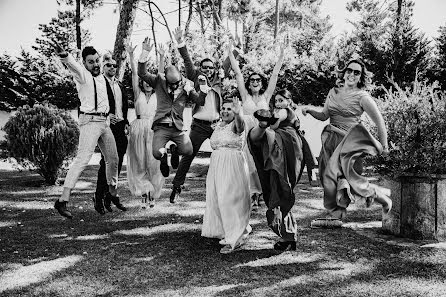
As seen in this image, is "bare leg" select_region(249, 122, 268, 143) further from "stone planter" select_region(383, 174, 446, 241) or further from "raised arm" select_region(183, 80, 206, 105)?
"stone planter" select_region(383, 174, 446, 241)

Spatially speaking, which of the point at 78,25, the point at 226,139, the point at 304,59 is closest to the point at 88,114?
the point at 226,139

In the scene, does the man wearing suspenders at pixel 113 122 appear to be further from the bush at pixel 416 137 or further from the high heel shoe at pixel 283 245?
the bush at pixel 416 137

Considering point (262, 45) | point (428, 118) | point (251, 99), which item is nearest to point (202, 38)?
point (262, 45)

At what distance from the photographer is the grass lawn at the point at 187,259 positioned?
4199 mm

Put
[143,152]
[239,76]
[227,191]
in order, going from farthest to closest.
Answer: [143,152]
[239,76]
[227,191]

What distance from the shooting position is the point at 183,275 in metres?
4.55

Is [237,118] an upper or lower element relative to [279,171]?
upper

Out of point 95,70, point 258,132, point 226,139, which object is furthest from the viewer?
point 95,70

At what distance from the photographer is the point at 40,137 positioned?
30.6 feet

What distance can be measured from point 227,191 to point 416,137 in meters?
2.59

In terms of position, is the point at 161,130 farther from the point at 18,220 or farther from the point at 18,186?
the point at 18,186

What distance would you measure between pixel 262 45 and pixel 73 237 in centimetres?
2131

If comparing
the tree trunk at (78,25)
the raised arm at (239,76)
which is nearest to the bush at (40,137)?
the raised arm at (239,76)

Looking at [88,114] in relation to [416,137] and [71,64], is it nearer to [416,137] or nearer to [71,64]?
[71,64]
